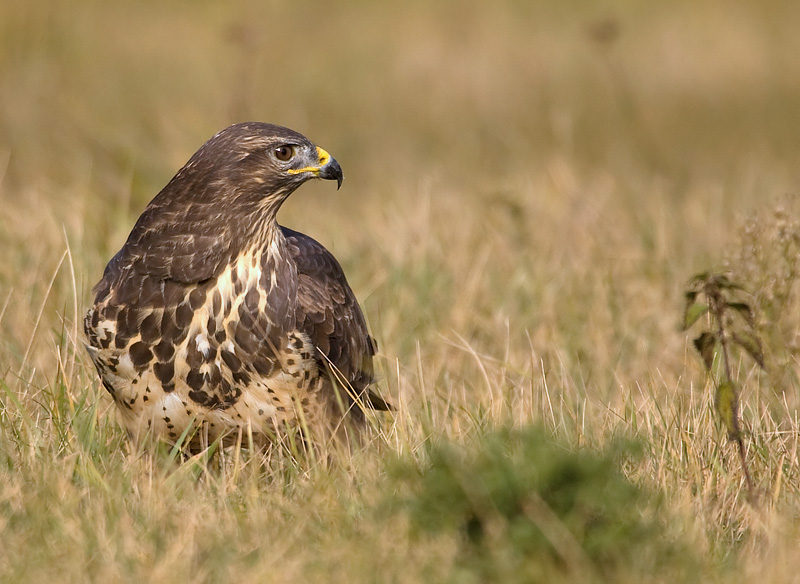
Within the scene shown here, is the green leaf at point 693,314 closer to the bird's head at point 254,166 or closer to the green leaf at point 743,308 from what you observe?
the green leaf at point 743,308

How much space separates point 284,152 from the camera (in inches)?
174

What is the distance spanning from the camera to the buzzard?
13.6 feet

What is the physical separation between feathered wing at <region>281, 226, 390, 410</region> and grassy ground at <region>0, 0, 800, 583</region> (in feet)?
0.84

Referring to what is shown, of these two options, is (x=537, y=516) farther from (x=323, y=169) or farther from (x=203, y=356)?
(x=323, y=169)

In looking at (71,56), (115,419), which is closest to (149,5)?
(71,56)

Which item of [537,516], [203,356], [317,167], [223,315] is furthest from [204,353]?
[537,516]

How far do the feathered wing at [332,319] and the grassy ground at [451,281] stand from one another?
0.25 metres

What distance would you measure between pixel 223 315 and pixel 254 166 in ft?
1.77

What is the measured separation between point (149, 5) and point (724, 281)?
14020mm

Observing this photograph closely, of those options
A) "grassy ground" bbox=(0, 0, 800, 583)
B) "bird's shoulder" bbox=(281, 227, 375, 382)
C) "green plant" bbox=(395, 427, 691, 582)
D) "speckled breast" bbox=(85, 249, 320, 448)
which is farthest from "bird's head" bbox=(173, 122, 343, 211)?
"green plant" bbox=(395, 427, 691, 582)

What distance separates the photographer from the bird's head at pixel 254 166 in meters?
4.33

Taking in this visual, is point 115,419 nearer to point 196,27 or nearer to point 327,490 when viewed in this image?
point 327,490

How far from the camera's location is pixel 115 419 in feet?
14.7

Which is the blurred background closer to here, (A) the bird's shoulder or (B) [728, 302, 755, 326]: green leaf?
(A) the bird's shoulder
